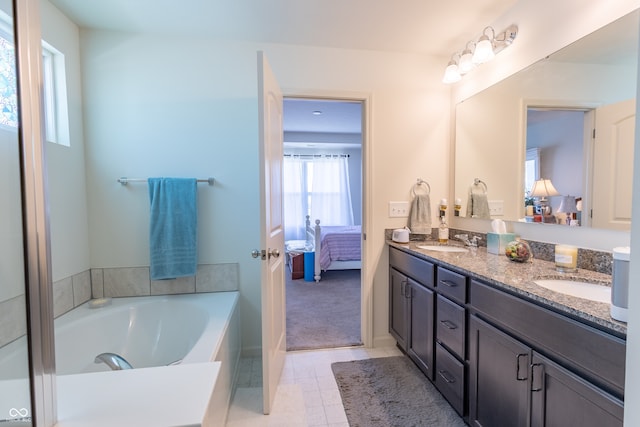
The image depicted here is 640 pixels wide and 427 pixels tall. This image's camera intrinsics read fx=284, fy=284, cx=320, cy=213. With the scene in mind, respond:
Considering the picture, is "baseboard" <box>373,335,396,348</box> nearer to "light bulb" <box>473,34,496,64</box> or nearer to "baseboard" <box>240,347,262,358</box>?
"baseboard" <box>240,347,262,358</box>

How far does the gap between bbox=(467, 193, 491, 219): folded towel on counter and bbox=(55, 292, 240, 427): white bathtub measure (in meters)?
1.88

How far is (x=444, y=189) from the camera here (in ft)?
7.93

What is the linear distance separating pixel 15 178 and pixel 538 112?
229 cm

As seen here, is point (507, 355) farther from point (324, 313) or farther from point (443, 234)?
point (324, 313)

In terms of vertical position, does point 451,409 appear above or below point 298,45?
below

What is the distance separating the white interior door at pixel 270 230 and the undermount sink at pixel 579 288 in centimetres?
130

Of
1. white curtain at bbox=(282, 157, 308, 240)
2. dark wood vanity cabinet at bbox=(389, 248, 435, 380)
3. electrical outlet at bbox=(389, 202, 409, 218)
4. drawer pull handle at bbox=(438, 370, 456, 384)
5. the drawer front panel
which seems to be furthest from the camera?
white curtain at bbox=(282, 157, 308, 240)

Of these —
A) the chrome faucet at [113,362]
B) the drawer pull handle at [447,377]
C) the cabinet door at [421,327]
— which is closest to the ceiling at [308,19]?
the cabinet door at [421,327]

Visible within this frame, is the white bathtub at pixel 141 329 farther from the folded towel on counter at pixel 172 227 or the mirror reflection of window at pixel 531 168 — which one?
the mirror reflection of window at pixel 531 168

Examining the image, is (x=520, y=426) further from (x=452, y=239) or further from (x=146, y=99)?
(x=146, y=99)

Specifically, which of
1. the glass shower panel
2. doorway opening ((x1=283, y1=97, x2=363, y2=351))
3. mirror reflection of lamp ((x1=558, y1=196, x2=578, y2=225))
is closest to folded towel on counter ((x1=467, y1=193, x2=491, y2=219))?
mirror reflection of lamp ((x1=558, y1=196, x2=578, y2=225))

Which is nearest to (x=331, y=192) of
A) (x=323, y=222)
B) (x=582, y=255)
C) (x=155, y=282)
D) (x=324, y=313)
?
(x=323, y=222)

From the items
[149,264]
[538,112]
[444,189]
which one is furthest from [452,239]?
[149,264]

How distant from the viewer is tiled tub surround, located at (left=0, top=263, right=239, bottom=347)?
1839 millimetres
